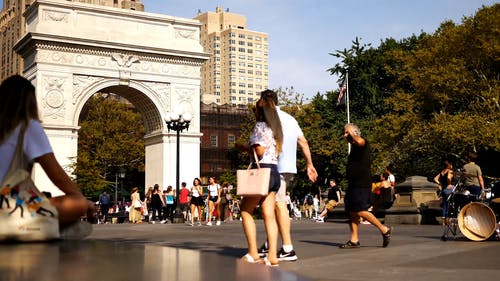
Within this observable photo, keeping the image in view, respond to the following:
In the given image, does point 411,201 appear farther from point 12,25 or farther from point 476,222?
point 12,25

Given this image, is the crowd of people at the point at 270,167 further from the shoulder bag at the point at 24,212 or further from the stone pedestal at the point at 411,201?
the stone pedestal at the point at 411,201

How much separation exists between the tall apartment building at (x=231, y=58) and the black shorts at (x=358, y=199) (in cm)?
16687

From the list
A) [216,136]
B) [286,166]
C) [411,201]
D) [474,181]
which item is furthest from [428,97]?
[216,136]

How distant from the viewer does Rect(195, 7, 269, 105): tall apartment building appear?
178375 millimetres

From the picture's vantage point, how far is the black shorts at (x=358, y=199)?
9.89m

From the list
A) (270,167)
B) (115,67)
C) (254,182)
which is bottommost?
(254,182)

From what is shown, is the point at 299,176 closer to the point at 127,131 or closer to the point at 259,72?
the point at 127,131

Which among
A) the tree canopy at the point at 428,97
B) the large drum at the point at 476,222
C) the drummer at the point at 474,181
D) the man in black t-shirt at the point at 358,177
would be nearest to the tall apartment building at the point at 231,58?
the tree canopy at the point at 428,97

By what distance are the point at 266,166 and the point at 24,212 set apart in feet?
16.4

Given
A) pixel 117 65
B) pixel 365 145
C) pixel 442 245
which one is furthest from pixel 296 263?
pixel 117 65

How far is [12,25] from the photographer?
10844 cm

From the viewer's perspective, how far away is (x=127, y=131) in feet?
208

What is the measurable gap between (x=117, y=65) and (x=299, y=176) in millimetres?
23710

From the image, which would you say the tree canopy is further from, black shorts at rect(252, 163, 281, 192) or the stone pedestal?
black shorts at rect(252, 163, 281, 192)
